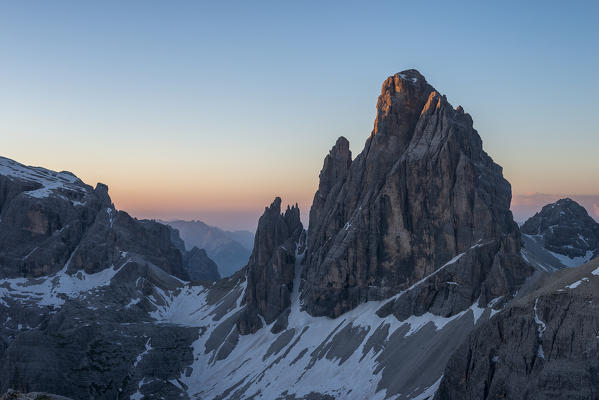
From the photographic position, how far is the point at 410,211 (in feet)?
440

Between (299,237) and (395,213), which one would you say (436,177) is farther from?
(299,237)

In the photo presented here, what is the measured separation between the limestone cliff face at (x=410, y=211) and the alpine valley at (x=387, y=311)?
389 mm

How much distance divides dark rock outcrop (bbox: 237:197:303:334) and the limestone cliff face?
41.4 feet

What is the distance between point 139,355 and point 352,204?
86827 millimetres

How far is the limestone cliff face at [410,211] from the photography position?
118375mm

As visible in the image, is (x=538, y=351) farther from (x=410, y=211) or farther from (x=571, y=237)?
(x=571, y=237)

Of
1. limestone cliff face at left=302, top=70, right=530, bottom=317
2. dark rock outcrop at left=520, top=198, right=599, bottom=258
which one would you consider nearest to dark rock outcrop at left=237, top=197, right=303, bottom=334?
limestone cliff face at left=302, top=70, right=530, bottom=317

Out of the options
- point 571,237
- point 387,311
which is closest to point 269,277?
point 387,311

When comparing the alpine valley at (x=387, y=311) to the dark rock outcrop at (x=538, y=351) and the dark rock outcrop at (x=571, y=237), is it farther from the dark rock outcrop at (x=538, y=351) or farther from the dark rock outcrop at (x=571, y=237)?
the dark rock outcrop at (x=571, y=237)

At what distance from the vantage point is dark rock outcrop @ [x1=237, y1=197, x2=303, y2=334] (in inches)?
6614

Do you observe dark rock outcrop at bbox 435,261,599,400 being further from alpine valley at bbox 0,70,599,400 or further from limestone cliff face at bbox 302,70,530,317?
limestone cliff face at bbox 302,70,530,317

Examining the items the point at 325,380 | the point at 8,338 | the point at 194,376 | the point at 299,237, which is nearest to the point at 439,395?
the point at 325,380

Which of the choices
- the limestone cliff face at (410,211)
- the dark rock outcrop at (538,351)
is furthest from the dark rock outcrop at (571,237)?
the dark rock outcrop at (538,351)

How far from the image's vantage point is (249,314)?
172m
